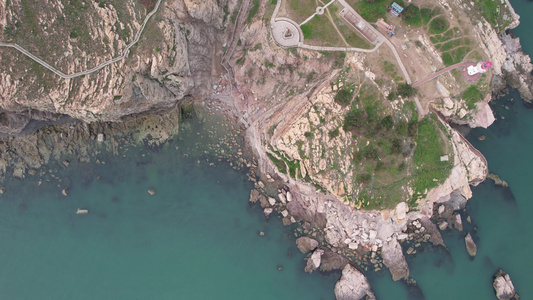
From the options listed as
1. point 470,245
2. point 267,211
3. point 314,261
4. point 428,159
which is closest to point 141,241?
point 267,211

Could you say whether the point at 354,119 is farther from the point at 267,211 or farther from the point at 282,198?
the point at 267,211

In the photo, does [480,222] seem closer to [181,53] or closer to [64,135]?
[181,53]

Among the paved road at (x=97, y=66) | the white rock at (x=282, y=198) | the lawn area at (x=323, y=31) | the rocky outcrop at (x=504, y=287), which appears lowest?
the white rock at (x=282, y=198)

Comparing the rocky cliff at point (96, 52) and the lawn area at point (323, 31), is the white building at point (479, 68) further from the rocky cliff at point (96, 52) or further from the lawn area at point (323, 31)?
the rocky cliff at point (96, 52)

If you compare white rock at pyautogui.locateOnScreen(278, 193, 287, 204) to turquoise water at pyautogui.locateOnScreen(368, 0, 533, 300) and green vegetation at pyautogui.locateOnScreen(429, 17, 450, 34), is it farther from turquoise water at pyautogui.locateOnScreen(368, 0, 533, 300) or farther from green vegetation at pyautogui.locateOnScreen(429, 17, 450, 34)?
green vegetation at pyautogui.locateOnScreen(429, 17, 450, 34)

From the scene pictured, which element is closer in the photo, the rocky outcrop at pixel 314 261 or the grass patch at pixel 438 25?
the grass patch at pixel 438 25

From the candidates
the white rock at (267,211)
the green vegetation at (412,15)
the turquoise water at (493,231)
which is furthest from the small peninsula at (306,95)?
the turquoise water at (493,231)
